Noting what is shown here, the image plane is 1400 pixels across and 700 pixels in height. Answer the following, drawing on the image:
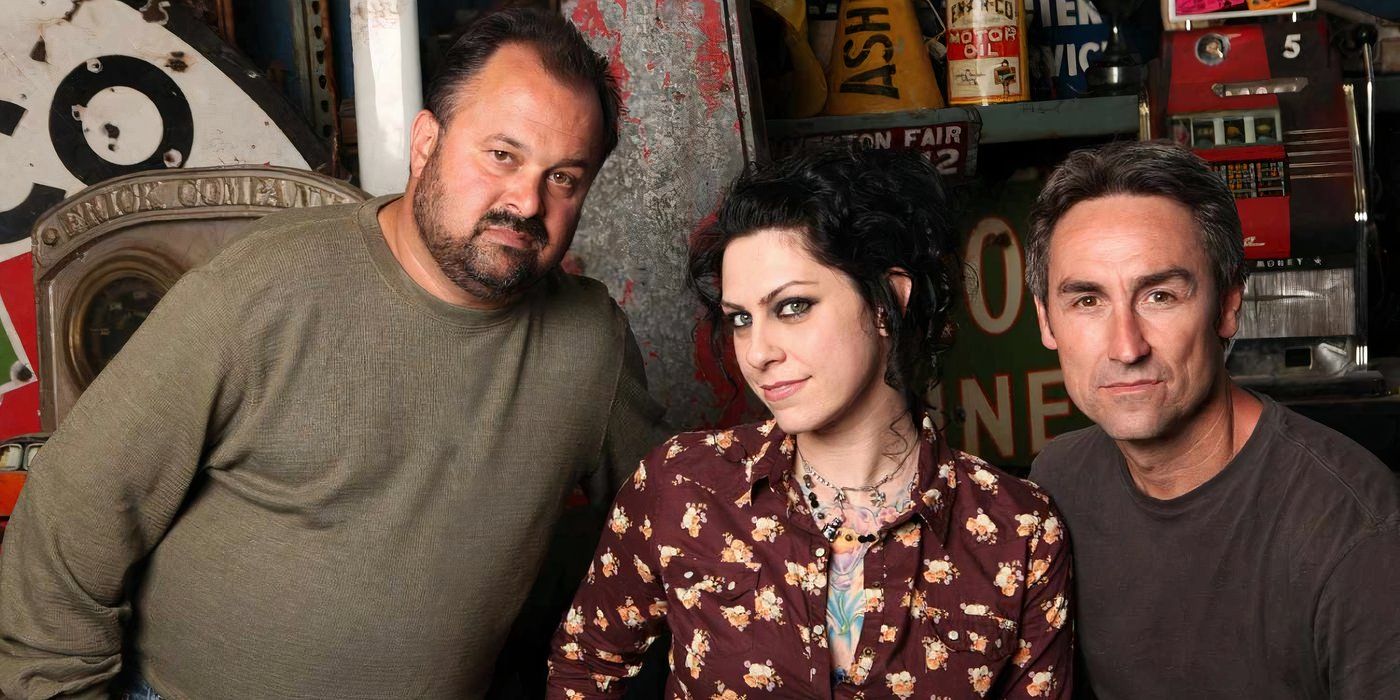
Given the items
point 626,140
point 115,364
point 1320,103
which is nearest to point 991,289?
point 1320,103

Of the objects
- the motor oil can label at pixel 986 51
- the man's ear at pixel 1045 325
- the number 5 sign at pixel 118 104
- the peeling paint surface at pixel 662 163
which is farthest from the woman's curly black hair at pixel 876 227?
the motor oil can label at pixel 986 51

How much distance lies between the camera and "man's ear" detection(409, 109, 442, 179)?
2002mm

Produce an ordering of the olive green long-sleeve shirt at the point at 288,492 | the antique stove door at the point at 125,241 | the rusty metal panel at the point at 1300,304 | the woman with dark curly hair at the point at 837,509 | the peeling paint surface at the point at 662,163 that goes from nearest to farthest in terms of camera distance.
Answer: the woman with dark curly hair at the point at 837,509, the olive green long-sleeve shirt at the point at 288,492, the antique stove door at the point at 125,241, the peeling paint surface at the point at 662,163, the rusty metal panel at the point at 1300,304

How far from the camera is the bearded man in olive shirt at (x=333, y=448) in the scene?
188cm

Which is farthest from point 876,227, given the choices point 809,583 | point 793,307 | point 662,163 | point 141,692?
point 141,692

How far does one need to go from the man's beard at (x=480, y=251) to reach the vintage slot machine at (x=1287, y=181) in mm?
1847

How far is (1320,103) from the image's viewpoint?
304 cm

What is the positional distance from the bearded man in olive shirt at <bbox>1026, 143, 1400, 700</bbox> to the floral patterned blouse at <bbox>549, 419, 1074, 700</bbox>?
125 millimetres

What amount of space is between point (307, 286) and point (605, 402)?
54 cm

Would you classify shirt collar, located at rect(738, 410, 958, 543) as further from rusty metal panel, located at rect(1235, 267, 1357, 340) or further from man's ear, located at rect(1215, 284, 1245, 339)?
rusty metal panel, located at rect(1235, 267, 1357, 340)

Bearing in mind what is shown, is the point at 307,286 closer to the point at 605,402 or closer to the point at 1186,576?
the point at 605,402

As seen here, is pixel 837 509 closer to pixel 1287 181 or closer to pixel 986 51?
pixel 1287 181

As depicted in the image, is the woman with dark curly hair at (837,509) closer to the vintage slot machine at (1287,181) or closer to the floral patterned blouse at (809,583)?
the floral patterned blouse at (809,583)

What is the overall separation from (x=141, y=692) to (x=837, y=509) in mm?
1170
